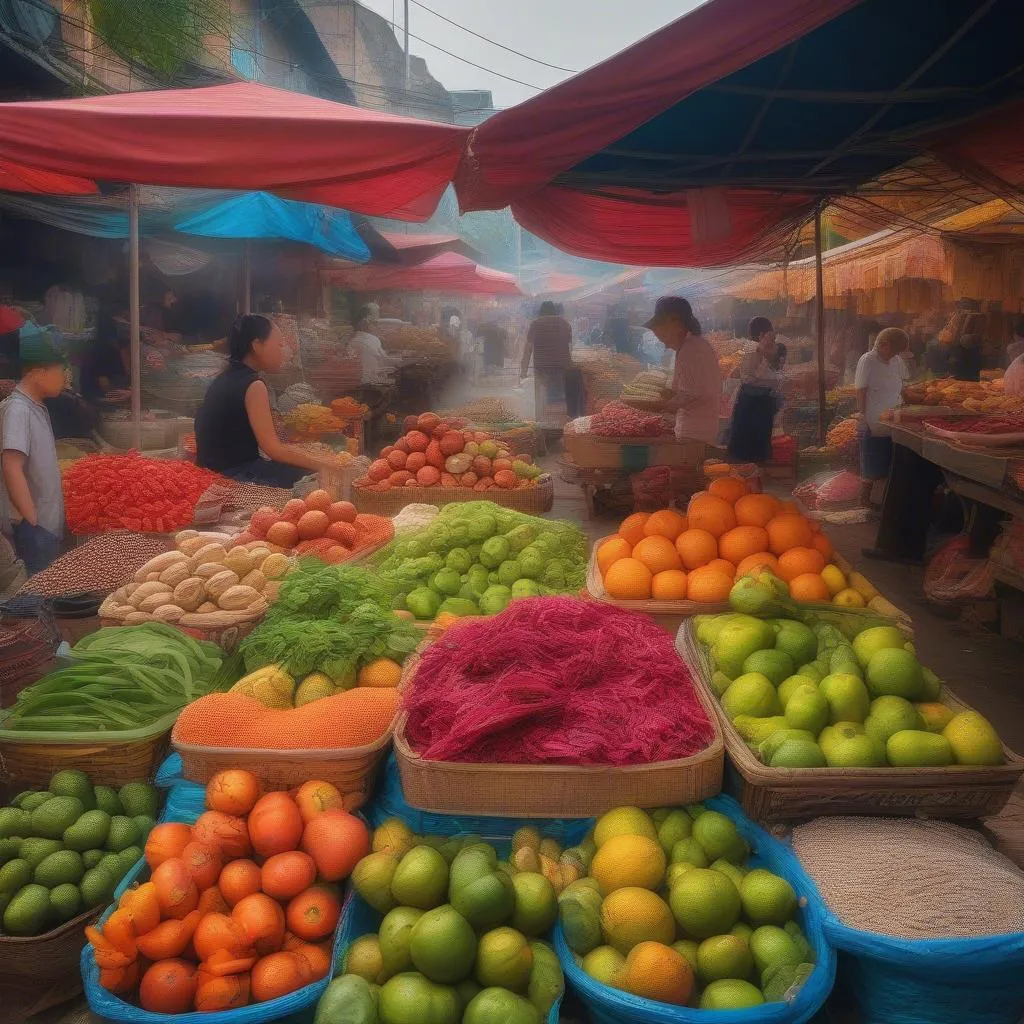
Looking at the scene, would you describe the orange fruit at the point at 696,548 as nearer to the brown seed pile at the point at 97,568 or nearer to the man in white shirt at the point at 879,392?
the brown seed pile at the point at 97,568

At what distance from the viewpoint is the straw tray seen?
7.16m

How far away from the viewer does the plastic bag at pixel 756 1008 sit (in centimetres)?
179

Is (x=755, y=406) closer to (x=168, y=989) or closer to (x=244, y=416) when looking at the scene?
(x=244, y=416)

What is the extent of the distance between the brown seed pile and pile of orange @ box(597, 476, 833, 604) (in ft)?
7.22

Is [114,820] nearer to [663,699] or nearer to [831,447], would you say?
[663,699]

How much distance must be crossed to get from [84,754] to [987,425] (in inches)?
241

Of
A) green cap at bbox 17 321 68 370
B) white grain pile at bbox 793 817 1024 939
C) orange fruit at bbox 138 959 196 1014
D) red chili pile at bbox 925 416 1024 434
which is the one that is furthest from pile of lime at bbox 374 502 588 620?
red chili pile at bbox 925 416 1024 434

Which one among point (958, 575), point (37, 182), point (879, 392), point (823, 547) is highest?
point (37, 182)

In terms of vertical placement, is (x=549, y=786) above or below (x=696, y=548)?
below

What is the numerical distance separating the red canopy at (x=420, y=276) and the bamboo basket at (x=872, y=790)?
559 inches

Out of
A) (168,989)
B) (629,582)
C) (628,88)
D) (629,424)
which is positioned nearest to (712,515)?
(629,582)

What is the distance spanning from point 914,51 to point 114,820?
4.20 m

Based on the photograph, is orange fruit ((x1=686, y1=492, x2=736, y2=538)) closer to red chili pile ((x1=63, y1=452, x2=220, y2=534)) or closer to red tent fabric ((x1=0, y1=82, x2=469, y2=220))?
red tent fabric ((x1=0, y1=82, x2=469, y2=220))

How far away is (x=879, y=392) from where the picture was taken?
28.0 feet
